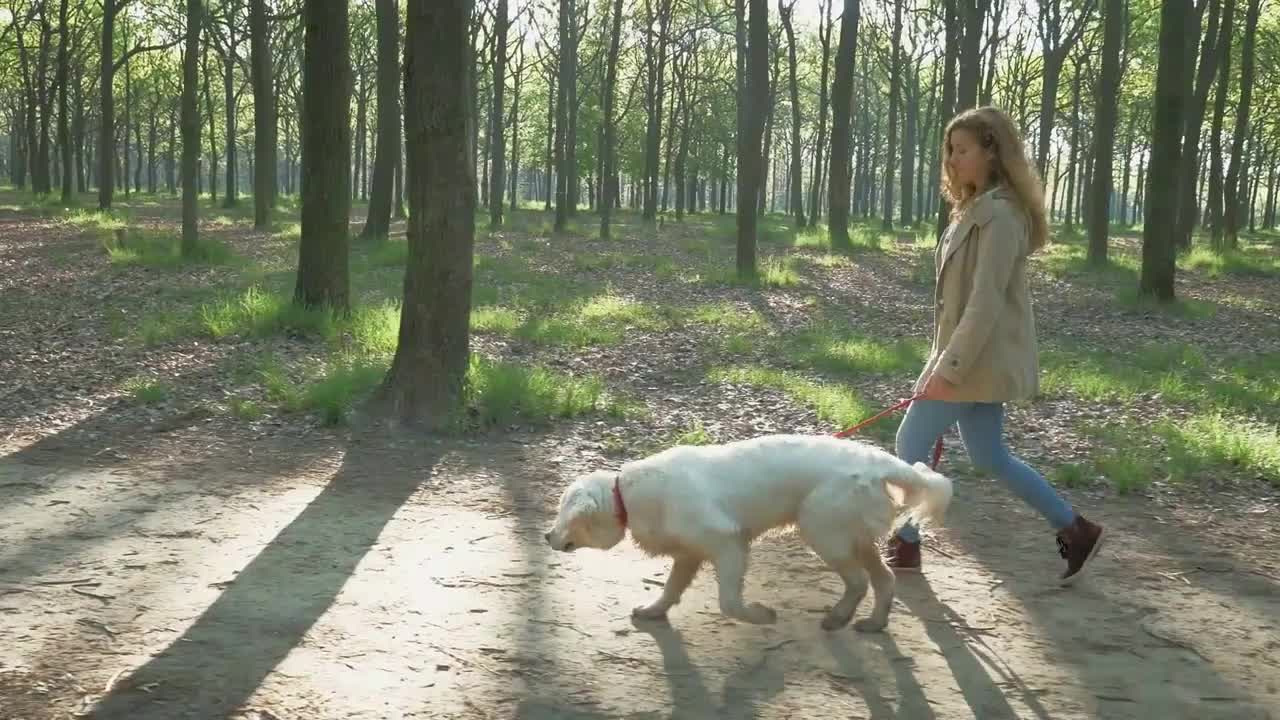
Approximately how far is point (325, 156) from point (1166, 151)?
438 inches

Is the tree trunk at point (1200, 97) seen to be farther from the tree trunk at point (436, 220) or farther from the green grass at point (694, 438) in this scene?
the tree trunk at point (436, 220)

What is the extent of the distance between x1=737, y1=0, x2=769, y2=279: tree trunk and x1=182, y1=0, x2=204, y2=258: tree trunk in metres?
8.86

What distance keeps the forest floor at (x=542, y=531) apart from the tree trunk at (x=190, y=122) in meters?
3.29

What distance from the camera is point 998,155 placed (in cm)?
431

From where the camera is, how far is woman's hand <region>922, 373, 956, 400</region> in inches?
172

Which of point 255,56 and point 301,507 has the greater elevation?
point 255,56

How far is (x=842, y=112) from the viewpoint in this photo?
73.0 feet

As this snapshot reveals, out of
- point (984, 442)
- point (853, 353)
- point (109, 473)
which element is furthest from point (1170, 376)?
point (109, 473)

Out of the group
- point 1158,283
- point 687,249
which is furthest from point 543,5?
point 1158,283

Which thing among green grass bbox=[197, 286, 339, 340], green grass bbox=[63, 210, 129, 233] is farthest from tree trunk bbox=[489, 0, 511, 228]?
green grass bbox=[197, 286, 339, 340]

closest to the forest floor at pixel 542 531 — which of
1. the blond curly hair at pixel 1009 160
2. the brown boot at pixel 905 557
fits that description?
the brown boot at pixel 905 557

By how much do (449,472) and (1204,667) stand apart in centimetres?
448

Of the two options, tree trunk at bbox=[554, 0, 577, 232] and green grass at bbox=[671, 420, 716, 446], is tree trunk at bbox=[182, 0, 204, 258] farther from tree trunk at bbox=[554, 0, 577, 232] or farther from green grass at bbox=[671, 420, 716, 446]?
green grass at bbox=[671, 420, 716, 446]

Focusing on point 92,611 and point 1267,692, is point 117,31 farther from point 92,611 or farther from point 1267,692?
point 1267,692
